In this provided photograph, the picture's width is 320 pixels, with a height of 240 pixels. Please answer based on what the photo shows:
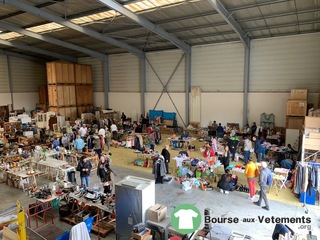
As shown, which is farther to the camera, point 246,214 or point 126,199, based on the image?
point 246,214

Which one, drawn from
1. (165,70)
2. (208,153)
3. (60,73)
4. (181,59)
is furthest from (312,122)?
(60,73)

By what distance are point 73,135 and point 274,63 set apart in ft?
44.0

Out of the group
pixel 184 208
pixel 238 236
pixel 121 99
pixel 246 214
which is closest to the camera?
pixel 184 208

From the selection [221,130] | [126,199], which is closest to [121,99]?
[221,130]

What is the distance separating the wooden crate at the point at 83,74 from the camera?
976 inches

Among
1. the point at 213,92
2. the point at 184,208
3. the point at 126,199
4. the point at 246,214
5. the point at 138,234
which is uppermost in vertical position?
the point at 213,92

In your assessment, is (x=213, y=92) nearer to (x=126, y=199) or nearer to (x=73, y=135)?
(x=73, y=135)

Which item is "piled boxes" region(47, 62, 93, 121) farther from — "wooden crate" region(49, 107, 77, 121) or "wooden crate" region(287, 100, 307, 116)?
"wooden crate" region(287, 100, 307, 116)

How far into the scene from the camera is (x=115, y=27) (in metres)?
16.1

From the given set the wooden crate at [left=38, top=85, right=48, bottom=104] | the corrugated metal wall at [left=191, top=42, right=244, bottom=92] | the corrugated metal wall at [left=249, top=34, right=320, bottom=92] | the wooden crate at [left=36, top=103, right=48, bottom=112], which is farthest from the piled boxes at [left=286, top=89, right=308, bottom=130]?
the wooden crate at [left=38, top=85, right=48, bottom=104]

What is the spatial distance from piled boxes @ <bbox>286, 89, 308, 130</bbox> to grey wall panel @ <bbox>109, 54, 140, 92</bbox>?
41.9 feet

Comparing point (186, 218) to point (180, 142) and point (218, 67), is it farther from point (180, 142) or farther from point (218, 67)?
point (218, 67)

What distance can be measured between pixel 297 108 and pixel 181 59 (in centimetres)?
920

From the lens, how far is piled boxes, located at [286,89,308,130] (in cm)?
1414
